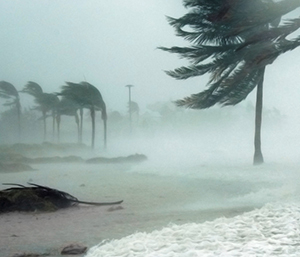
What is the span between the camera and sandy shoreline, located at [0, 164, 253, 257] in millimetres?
4344

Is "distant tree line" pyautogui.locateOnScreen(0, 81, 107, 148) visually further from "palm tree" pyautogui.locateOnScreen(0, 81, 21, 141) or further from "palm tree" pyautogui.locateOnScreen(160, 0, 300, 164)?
"palm tree" pyautogui.locateOnScreen(160, 0, 300, 164)

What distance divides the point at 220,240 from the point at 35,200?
2.98 metres

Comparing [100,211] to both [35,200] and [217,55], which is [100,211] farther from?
[217,55]

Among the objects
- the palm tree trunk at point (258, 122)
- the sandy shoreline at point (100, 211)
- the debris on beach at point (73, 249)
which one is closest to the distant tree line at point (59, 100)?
the sandy shoreline at point (100, 211)

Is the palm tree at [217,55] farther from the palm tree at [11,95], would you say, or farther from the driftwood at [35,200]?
the driftwood at [35,200]

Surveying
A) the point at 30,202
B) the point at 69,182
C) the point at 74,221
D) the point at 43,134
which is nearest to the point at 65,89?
the point at 43,134

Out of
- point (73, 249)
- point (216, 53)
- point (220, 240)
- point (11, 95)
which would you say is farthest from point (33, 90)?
point (220, 240)

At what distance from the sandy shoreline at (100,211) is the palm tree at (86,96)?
1.10m

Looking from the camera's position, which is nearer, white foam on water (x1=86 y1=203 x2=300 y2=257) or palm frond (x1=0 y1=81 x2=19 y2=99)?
white foam on water (x1=86 y1=203 x2=300 y2=257)

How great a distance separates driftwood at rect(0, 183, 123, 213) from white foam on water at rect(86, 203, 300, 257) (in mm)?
2019

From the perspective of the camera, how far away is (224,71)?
8930mm

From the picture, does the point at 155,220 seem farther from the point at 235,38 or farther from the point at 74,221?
the point at 235,38

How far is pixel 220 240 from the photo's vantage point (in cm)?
379

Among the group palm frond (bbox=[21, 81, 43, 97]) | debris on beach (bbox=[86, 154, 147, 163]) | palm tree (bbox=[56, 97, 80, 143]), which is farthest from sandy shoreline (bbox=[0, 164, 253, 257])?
palm frond (bbox=[21, 81, 43, 97])
